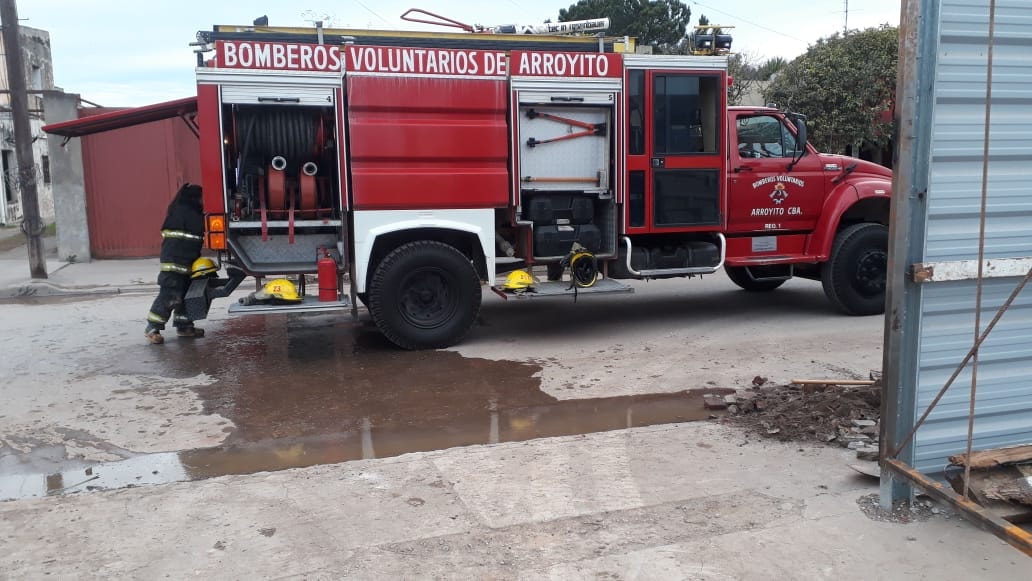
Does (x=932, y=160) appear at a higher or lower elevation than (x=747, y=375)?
higher

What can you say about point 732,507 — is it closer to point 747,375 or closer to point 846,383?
point 846,383

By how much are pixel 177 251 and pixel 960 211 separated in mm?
6516

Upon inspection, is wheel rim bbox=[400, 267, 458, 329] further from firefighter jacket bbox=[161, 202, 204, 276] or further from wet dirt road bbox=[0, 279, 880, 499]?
firefighter jacket bbox=[161, 202, 204, 276]

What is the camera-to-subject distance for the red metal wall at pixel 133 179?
45.9 feet

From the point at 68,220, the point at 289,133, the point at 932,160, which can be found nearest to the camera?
the point at 932,160

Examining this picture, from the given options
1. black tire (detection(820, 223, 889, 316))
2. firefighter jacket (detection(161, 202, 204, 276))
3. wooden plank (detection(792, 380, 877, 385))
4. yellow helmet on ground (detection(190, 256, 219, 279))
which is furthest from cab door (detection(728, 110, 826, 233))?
firefighter jacket (detection(161, 202, 204, 276))

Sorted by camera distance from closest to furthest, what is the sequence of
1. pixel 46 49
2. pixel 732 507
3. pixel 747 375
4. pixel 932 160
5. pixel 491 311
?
pixel 932 160 → pixel 732 507 → pixel 747 375 → pixel 491 311 → pixel 46 49

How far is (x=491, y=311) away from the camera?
372 inches

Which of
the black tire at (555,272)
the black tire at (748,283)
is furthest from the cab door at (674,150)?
the black tire at (748,283)

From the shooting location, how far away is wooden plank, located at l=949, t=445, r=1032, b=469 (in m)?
3.63

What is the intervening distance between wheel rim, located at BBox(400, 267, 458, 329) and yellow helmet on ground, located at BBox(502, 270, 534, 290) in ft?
1.71

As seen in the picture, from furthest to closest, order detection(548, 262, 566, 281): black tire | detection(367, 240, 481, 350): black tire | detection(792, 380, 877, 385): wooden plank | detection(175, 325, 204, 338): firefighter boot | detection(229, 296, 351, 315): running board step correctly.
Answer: detection(175, 325, 204, 338): firefighter boot, detection(548, 262, 566, 281): black tire, detection(367, 240, 481, 350): black tire, detection(229, 296, 351, 315): running board step, detection(792, 380, 877, 385): wooden plank

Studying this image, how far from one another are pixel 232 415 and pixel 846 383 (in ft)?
14.4

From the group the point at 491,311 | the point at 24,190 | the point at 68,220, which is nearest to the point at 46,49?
the point at 68,220
